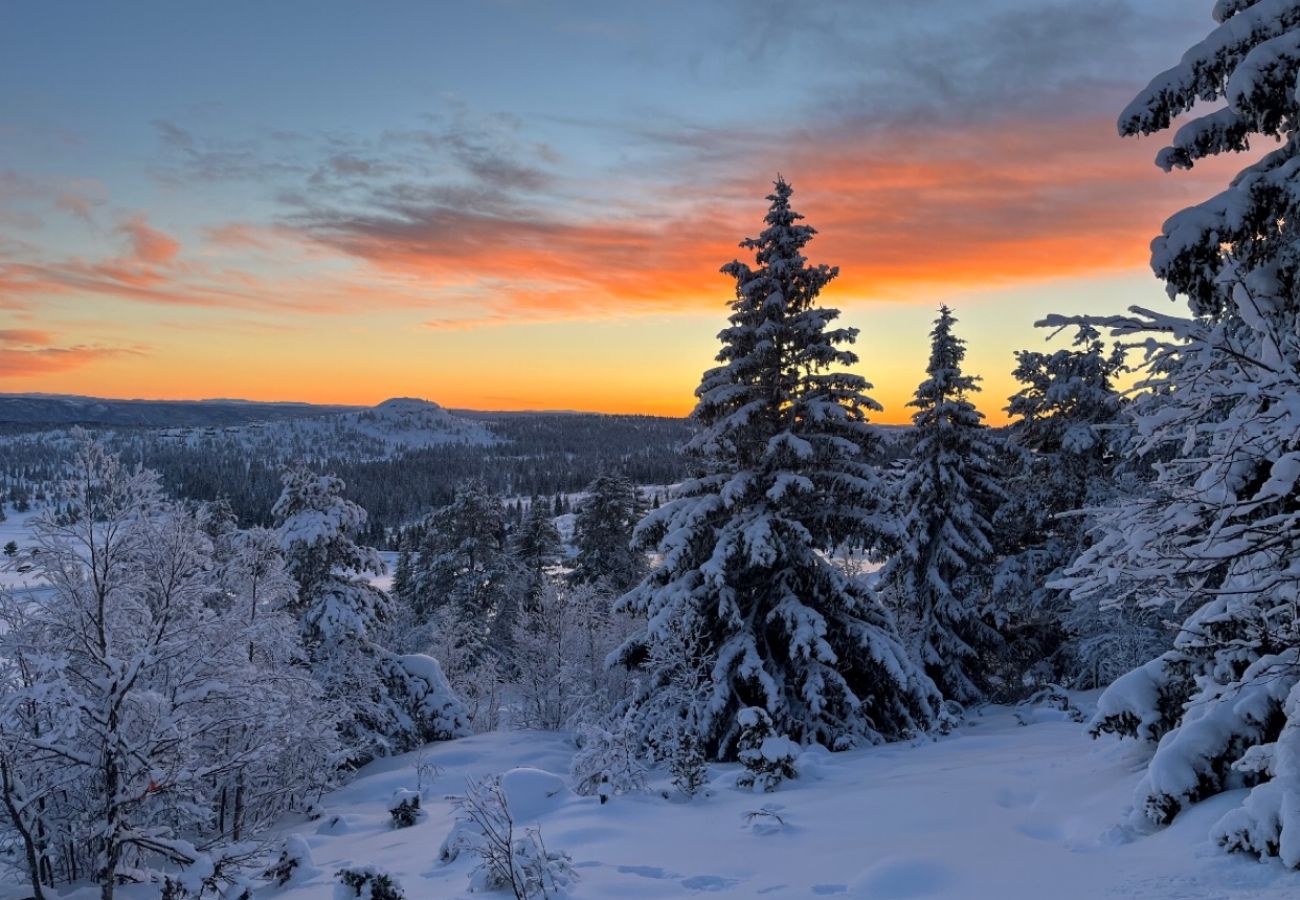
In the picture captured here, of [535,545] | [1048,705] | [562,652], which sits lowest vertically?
[562,652]

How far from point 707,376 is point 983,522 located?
33.7ft

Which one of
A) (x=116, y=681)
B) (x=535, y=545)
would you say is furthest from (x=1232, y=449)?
(x=535, y=545)

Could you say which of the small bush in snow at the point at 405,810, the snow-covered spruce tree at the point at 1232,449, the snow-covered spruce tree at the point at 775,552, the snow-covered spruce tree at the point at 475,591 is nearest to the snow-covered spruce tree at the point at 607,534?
the snow-covered spruce tree at the point at 475,591

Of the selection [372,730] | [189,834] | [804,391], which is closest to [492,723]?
[372,730]

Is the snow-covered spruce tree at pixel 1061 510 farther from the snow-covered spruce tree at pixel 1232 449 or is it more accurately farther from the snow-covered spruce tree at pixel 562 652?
the snow-covered spruce tree at pixel 562 652

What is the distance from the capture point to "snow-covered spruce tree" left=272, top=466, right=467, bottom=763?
20031mm

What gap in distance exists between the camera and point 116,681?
9.09 meters

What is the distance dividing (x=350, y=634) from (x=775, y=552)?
12.7m

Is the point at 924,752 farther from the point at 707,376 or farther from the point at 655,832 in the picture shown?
the point at 707,376

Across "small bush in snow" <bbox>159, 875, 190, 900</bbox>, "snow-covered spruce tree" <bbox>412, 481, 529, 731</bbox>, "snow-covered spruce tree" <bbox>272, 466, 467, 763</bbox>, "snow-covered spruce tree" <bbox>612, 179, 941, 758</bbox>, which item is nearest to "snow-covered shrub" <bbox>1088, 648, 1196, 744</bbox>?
"snow-covered spruce tree" <bbox>612, 179, 941, 758</bbox>

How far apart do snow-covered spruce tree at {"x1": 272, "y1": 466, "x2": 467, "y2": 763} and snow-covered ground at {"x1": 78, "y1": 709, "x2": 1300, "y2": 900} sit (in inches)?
274

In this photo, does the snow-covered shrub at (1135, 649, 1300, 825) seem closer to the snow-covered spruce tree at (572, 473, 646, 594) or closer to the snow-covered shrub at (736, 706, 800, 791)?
the snow-covered shrub at (736, 706, 800, 791)

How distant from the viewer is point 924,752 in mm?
13141

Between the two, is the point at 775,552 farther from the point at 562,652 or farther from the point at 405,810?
the point at 562,652
